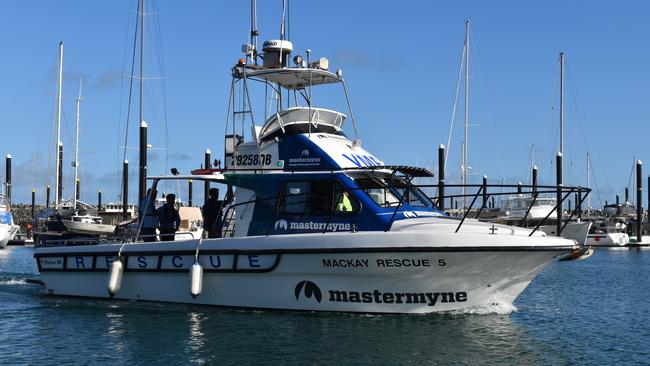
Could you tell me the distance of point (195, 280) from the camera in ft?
39.7

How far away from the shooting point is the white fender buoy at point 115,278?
13.0m

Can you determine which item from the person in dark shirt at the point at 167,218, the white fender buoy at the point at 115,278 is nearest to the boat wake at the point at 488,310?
the person in dark shirt at the point at 167,218

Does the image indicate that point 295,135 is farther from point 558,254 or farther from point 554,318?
point 554,318

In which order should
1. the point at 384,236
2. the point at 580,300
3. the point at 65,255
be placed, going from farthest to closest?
the point at 580,300 → the point at 65,255 → the point at 384,236

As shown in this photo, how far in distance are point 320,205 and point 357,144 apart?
184 centimetres

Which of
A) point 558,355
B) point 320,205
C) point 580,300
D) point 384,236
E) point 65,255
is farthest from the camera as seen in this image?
point 580,300

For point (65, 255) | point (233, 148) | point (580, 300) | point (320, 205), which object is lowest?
point (580, 300)

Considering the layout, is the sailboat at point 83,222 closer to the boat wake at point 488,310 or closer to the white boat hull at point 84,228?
the white boat hull at point 84,228

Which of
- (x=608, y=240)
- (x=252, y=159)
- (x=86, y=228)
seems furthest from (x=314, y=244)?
(x=608, y=240)

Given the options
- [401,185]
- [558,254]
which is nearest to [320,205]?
[401,185]

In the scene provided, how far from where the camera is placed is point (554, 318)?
13414 millimetres

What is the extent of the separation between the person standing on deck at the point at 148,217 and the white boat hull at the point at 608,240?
1670 inches

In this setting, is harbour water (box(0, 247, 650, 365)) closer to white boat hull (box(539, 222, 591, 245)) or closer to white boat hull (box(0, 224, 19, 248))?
white boat hull (box(539, 222, 591, 245))

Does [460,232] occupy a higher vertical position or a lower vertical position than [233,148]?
lower
